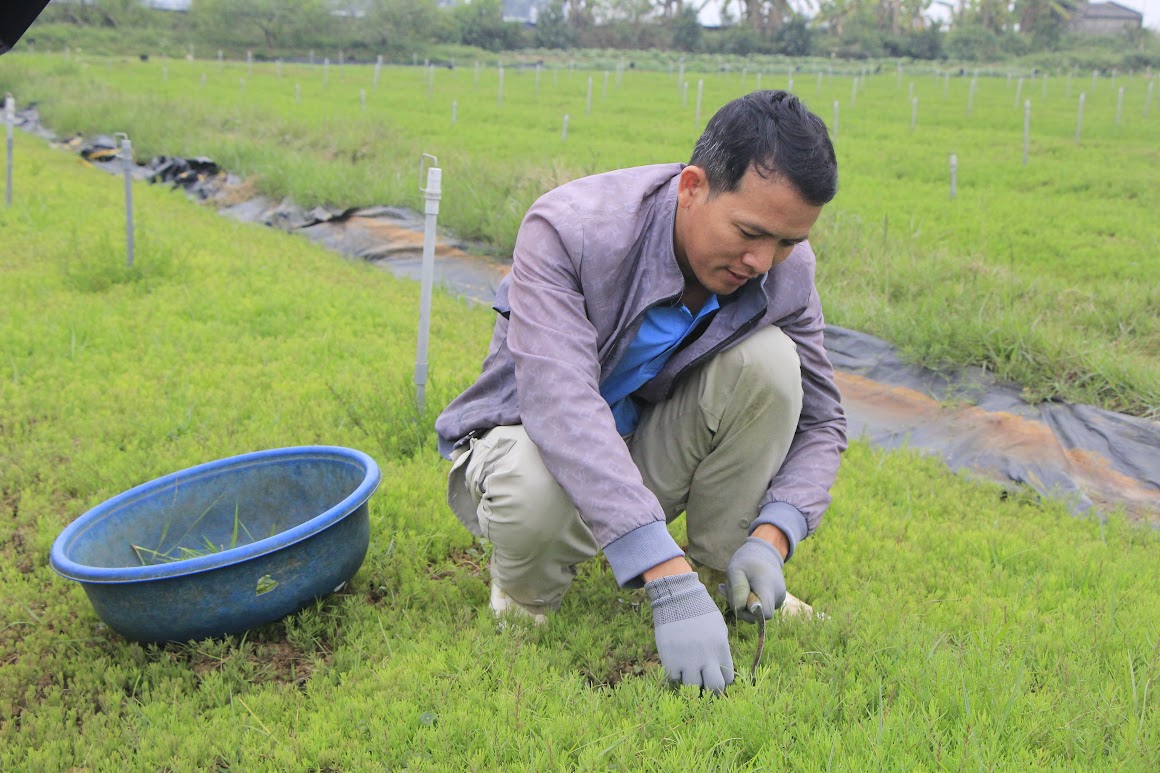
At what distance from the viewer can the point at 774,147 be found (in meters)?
2.12

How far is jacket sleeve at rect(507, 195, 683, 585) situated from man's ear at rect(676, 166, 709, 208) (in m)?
0.27

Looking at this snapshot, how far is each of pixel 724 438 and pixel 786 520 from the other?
0.30 meters

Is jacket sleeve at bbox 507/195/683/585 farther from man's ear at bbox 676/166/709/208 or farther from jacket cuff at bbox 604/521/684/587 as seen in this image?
man's ear at bbox 676/166/709/208

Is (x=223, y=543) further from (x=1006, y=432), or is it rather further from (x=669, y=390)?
(x=1006, y=432)

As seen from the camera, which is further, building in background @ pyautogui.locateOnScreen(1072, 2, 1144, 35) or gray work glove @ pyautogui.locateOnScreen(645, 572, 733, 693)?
building in background @ pyautogui.locateOnScreen(1072, 2, 1144, 35)

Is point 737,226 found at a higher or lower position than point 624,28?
lower

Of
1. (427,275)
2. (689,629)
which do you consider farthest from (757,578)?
(427,275)

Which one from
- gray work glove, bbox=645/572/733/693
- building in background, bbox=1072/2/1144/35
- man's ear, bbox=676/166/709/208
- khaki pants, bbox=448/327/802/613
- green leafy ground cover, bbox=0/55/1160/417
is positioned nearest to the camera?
gray work glove, bbox=645/572/733/693

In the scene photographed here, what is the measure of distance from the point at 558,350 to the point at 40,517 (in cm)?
217

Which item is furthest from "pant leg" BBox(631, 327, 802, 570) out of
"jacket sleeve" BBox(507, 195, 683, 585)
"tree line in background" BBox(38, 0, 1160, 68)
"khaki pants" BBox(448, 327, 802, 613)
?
"tree line in background" BBox(38, 0, 1160, 68)

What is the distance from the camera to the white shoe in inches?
103

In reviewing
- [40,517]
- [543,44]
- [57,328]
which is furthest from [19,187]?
[543,44]

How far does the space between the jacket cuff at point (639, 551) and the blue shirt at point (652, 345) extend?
0.53 metres

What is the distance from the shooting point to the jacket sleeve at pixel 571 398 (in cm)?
206
